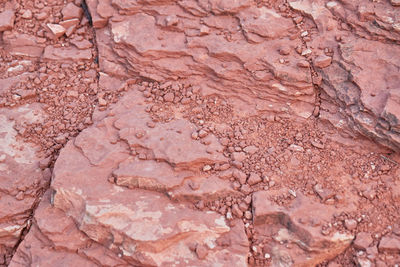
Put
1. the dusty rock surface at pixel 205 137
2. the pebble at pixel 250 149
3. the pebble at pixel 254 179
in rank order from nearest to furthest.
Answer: the dusty rock surface at pixel 205 137, the pebble at pixel 254 179, the pebble at pixel 250 149

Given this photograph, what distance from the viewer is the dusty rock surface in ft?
10.3

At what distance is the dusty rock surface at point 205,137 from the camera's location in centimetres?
315

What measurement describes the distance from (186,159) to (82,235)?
869 mm

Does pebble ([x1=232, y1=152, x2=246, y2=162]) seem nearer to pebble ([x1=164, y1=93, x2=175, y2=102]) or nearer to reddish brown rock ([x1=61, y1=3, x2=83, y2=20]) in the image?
pebble ([x1=164, y1=93, x2=175, y2=102])

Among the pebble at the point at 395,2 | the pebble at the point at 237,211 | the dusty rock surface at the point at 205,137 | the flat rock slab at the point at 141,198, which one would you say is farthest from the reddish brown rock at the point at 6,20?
the pebble at the point at 395,2

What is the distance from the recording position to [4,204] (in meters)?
3.47

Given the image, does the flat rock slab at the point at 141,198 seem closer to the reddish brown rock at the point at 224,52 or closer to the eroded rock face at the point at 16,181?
the eroded rock face at the point at 16,181

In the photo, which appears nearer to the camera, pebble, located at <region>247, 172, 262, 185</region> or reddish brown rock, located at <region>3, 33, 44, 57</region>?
pebble, located at <region>247, 172, 262, 185</region>

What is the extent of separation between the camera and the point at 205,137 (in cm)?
349

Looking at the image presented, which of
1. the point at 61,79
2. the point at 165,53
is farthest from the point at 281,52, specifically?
the point at 61,79

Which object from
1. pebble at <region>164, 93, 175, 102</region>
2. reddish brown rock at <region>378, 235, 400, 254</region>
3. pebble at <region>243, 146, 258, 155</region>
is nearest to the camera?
reddish brown rock at <region>378, 235, 400, 254</region>

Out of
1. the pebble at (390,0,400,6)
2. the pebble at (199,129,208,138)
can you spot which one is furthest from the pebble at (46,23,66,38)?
the pebble at (390,0,400,6)

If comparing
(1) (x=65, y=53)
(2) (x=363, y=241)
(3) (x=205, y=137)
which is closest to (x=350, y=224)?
(2) (x=363, y=241)

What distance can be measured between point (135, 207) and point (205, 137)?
0.71 meters
